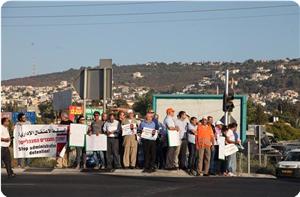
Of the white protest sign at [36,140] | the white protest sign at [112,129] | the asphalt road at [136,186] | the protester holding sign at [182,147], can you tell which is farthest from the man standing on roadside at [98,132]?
the asphalt road at [136,186]

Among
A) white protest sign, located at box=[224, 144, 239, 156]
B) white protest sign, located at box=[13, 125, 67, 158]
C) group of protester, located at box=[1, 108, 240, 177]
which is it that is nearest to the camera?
group of protester, located at box=[1, 108, 240, 177]

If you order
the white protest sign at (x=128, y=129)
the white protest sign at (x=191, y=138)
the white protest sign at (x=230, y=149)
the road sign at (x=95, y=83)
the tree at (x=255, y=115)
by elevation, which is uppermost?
the road sign at (x=95, y=83)

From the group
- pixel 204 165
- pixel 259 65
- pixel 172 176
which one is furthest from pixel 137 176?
pixel 259 65

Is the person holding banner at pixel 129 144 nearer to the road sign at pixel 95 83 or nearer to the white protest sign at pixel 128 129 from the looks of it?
the white protest sign at pixel 128 129

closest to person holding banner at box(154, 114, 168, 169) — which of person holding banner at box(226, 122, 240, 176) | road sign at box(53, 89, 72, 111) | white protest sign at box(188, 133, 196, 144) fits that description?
white protest sign at box(188, 133, 196, 144)

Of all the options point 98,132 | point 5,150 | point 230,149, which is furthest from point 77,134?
point 230,149

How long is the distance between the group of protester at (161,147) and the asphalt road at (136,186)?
2.01m

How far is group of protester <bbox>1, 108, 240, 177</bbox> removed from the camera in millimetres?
18719

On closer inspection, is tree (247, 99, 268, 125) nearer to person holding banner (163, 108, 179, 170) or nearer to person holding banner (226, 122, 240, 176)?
person holding banner (226, 122, 240, 176)

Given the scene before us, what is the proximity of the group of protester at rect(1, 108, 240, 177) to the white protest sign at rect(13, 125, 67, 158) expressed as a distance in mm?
1119

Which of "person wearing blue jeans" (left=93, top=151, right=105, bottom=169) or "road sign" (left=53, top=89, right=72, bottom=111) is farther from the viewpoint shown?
"road sign" (left=53, top=89, right=72, bottom=111)

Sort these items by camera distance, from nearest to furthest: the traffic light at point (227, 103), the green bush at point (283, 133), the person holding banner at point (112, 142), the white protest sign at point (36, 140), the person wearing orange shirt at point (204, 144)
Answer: the person wearing orange shirt at point (204, 144), the person holding banner at point (112, 142), the white protest sign at point (36, 140), the traffic light at point (227, 103), the green bush at point (283, 133)

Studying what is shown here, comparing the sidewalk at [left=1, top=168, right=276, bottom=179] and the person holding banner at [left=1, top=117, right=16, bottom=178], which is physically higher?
the person holding banner at [left=1, top=117, right=16, bottom=178]

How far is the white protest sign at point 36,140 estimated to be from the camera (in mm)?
19969
